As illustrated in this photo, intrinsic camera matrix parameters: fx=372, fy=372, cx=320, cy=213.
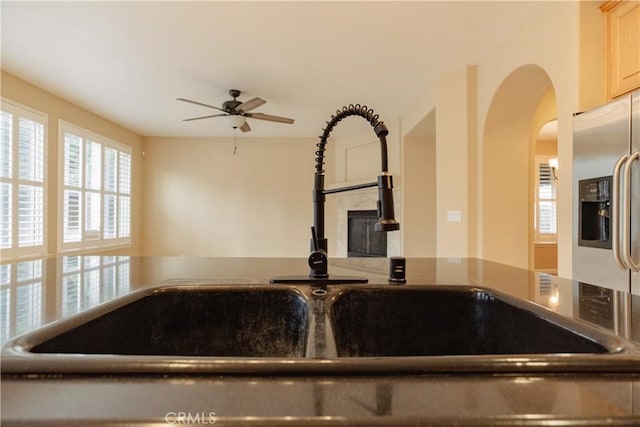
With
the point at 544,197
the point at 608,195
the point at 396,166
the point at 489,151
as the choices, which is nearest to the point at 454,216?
the point at 489,151

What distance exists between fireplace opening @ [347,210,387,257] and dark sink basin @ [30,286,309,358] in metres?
4.92

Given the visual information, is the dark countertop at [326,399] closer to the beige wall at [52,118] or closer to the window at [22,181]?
the window at [22,181]

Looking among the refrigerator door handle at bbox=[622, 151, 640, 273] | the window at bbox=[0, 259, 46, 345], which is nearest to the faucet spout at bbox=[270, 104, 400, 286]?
the window at bbox=[0, 259, 46, 345]

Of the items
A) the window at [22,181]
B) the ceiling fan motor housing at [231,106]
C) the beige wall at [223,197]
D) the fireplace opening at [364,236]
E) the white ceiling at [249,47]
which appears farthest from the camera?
the beige wall at [223,197]

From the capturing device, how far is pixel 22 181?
3904 millimetres

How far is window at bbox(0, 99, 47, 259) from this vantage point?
3676 millimetres

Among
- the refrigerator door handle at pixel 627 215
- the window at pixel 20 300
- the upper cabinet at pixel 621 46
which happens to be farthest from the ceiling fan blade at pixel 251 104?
the refrigerator door handle at pixel 627 215

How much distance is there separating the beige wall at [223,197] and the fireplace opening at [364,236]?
846 mm

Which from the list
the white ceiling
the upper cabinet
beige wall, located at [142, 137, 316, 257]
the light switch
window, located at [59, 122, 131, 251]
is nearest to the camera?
the upper cabinet

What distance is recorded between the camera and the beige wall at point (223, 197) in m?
6.82

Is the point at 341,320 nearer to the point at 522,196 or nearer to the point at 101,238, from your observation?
the point at 522,196

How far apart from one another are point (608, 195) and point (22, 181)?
501 centimetres

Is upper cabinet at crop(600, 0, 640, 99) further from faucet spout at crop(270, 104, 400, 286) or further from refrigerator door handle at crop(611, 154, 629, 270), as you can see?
faucet spout at crop(270, 104, 400, 286)

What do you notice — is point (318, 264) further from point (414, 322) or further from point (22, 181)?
point (22, 181)
